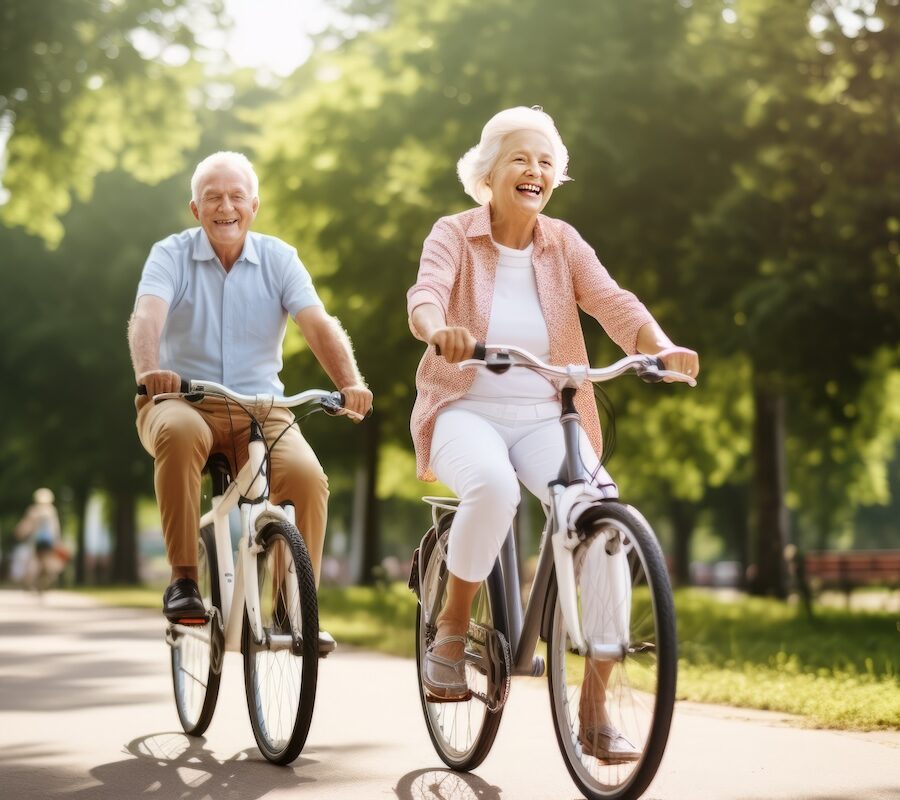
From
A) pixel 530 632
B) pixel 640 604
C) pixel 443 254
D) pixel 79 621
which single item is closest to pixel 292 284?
pixel 443 254

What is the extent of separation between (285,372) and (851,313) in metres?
8.97

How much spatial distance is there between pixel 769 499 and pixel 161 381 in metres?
16.1

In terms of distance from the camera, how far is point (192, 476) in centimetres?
587

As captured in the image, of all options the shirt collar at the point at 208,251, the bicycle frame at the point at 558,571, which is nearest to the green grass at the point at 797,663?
the bicycle frame at the point at 558,571

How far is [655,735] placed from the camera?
4180 millimetres

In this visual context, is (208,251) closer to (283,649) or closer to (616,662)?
(283,649)

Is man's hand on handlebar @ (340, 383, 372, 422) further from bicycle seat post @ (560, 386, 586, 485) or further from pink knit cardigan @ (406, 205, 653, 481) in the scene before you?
bicycle seat post @ (560, 386, 586, 485)

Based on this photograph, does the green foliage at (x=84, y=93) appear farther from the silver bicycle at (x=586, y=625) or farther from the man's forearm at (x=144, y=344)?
the silver bicycle at (x=586, y=625)

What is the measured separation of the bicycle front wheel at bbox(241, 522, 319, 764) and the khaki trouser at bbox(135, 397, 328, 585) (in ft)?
1.00

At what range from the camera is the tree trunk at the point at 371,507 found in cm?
2508

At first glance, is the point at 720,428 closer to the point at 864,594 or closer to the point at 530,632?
the point at 864,594

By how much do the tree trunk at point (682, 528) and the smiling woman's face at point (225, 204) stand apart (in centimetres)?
3488

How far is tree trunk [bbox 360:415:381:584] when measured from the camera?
2508 cm

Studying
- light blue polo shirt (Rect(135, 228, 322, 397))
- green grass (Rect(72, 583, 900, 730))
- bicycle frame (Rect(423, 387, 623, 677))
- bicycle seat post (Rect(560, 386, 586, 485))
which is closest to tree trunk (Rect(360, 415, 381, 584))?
green grass (Rect(72, 583, 900, 730))
